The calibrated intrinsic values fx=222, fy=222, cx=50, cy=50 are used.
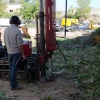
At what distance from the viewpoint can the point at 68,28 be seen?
30375 millimetres

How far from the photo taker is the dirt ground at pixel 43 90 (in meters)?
5.03

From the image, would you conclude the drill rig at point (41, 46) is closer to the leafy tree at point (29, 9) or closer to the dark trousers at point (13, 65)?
the dark trousers at point (13, 65)

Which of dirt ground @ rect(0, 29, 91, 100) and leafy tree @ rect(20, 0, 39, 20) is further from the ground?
leafy tree @ rect(20, 0, 39, 20)

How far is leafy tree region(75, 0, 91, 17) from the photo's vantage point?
50906mm

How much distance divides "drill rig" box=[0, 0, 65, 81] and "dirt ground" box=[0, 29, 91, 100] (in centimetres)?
30

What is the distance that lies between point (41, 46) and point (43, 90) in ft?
4.08

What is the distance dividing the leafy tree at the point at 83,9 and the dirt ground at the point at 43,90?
4597 centimetres

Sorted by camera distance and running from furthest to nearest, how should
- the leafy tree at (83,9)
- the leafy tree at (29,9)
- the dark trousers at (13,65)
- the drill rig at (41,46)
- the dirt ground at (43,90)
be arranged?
1. the leafy tree at (83,9)
2. the leafy tree at (29,9)
3. the drill rig at (41,46)
4. the dark trousers at (13,65)
5. the dirt ground at (43,90)

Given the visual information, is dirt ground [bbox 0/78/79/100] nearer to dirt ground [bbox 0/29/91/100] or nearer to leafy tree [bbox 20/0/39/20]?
dirt ground [bbox 0/29/91/100]

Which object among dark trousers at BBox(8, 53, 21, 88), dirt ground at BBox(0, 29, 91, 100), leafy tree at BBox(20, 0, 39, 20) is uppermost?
leafy tree at BBox(20, 0, 39, 20)

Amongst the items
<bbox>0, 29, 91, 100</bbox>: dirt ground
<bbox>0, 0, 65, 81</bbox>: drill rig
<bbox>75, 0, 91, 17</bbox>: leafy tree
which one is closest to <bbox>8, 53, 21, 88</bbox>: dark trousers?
<bbox>0, 29, 91, 100</bbox>: dirt ground

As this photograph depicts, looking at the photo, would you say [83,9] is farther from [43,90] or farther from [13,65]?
[13,65]

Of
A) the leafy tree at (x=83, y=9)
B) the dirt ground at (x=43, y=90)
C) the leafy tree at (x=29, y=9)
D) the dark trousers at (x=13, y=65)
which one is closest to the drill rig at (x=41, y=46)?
the dirt ground at (x=43, y=90)

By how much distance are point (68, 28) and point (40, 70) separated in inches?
965
